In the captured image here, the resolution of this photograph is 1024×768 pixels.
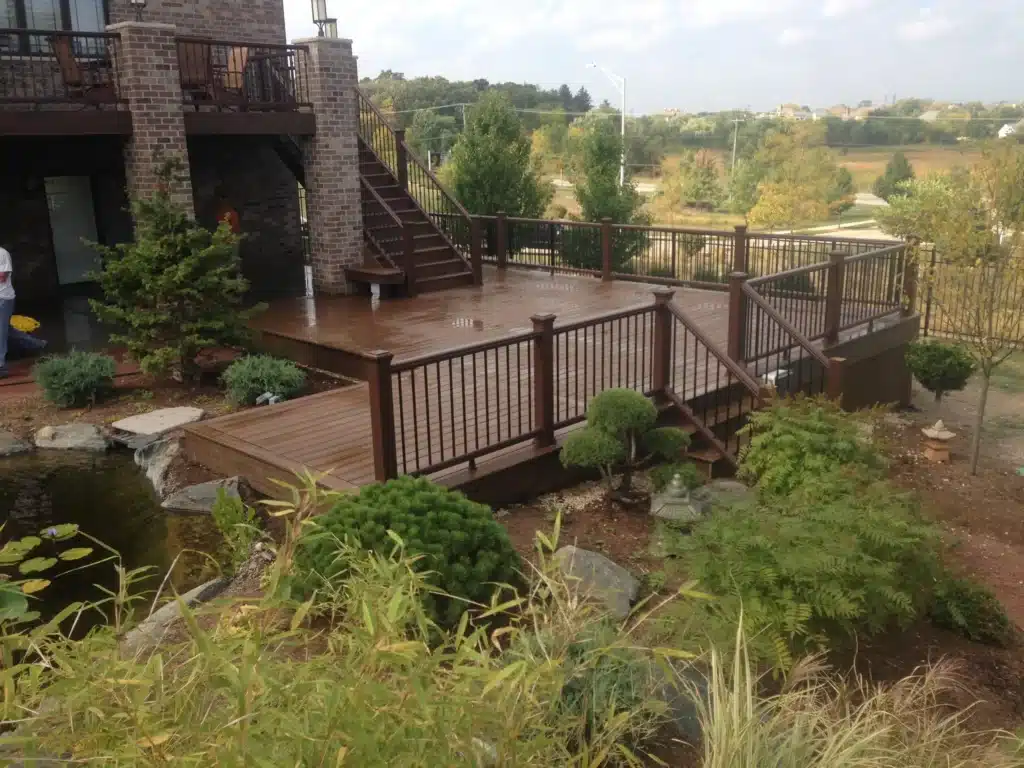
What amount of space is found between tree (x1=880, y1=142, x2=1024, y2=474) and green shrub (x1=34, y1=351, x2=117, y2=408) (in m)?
7.38

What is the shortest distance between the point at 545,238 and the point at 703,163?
1088 inches

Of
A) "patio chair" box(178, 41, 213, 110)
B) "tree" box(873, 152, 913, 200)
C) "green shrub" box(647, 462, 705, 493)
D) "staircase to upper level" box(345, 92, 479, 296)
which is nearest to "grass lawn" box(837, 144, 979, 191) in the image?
"tree" box(873, 152, 913, 200)

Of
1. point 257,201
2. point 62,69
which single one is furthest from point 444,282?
point 62,69

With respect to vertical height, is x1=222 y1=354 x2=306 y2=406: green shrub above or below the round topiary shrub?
below

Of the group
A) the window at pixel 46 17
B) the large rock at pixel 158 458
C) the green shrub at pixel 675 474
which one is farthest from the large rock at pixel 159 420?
the window at pixel 46 17

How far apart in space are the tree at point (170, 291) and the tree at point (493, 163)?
8243mm

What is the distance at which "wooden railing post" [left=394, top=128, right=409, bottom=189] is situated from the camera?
535 inches

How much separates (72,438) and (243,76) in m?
6.31

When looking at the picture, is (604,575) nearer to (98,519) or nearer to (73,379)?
(98,519)

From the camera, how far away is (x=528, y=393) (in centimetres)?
690

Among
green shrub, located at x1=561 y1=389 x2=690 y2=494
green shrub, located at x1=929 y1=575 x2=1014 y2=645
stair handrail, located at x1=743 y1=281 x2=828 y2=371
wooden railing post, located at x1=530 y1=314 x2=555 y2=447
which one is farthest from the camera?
stair handrail, located at x1=743 y1=281 x2=828 y2=371

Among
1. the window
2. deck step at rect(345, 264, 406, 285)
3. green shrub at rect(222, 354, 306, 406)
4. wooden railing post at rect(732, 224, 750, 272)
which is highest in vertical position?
the window

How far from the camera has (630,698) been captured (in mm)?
2857

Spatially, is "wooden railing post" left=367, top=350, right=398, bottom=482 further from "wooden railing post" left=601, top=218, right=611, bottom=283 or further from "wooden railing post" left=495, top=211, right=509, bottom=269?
"wooden railing post" left=495, top=211, right=509, bottom=269
